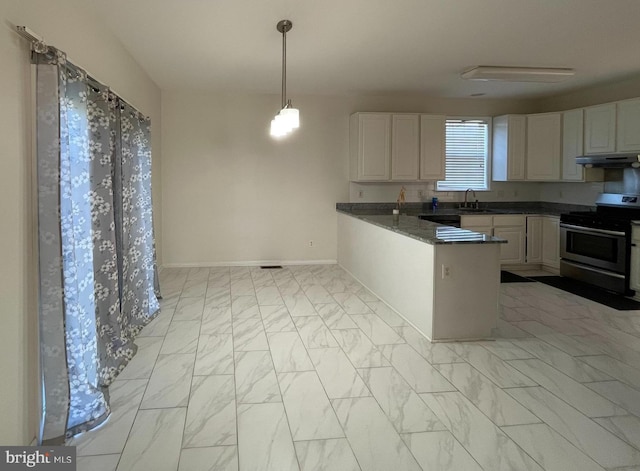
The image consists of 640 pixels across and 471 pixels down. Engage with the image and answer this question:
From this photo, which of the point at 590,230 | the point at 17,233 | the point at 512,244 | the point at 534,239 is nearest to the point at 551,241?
the point at 534,239

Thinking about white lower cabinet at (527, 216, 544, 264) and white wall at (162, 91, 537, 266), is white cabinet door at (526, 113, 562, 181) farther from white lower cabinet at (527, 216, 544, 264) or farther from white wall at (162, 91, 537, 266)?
white wall at (162, 91, 537, 266)

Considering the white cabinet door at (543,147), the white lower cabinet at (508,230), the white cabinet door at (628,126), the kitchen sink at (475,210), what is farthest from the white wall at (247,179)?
the white cabinet door at (628,126)

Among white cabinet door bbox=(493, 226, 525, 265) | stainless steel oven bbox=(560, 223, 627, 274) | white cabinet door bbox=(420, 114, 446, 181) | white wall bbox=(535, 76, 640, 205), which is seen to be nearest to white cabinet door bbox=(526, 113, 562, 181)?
white wall bbox=(535, 76, 640, 205)

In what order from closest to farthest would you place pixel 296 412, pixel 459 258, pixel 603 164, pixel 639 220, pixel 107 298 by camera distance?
1. pixel 296 412
2. pixel 107 298
3. pixel 459 258
4. pixel 639 220
5. pixel 603 164

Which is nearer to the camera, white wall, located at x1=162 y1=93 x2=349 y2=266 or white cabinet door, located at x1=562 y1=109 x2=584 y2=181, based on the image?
white cabinet door, located at x1=562 y1=109 x2=584 y2=181

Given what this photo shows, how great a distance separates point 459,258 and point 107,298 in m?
2.72

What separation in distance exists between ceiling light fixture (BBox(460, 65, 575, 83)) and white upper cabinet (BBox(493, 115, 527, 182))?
5.12ft

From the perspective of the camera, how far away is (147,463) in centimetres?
228

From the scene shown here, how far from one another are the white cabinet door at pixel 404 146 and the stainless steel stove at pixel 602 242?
2.16m

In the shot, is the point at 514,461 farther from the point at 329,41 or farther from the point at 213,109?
the point at 213,109

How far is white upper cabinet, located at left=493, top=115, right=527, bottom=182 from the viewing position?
723 cm

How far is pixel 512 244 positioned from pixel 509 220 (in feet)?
1.16

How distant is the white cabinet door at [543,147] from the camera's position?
6973 mm

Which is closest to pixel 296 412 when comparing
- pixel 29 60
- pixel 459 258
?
pixel 459 258
